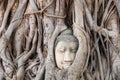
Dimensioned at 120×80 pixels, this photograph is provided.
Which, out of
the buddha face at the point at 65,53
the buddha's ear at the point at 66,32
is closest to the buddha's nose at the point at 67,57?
the buddha face at the point at 65,53

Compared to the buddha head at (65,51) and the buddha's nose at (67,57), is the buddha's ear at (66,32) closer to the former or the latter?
the buddha head at (65,51)

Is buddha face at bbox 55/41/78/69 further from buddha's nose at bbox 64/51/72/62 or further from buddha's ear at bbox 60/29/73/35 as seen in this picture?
buddha's ear at bbox 60/29/73/35

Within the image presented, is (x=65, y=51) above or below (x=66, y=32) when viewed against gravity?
below

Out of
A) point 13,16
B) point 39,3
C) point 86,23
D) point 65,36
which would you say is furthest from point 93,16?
point 13,16

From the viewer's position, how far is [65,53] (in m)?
2.19

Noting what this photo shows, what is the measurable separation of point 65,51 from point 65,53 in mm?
14

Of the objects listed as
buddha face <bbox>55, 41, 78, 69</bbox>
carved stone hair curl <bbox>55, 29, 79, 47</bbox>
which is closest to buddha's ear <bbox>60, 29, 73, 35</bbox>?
carved stone hair curl <bbox>55, 29, 79, 47</bbox>

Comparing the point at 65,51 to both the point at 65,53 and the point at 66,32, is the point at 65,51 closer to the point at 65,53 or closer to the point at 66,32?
the point at 65,53

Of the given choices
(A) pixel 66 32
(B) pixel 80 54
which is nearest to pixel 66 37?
(A) pixel 66 32

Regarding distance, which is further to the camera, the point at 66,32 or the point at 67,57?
the point at 66,32

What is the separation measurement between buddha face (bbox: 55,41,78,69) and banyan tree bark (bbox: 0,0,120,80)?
0.13 feet

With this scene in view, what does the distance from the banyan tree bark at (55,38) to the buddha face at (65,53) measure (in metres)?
0.04

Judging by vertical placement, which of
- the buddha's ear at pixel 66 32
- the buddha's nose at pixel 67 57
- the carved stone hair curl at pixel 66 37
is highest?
the buddha's ear at pixel 66 32

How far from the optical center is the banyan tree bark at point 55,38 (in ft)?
7.22
